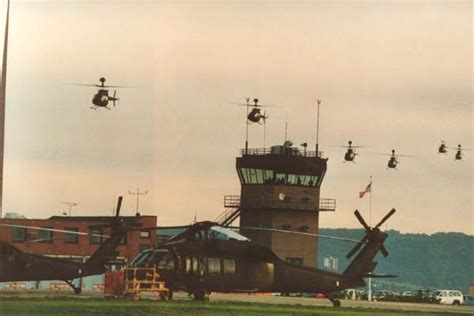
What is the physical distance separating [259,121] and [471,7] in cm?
2125

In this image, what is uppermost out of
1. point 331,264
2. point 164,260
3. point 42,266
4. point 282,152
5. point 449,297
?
point 282,152

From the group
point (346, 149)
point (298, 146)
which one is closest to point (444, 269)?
point (298, 146)

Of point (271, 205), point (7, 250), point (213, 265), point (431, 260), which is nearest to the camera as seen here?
point (213, 265)

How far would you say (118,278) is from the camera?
165 feet

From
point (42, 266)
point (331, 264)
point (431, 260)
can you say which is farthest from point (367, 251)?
point (331, 264)

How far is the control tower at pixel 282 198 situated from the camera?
7369 cm

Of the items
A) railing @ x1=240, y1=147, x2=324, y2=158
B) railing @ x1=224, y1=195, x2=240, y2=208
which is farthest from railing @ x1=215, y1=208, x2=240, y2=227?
railing @ x1=240, y1=147, x2=324, y2=158

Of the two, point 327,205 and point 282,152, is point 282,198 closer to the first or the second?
Answer: point 282,152

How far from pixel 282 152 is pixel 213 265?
28.3 m

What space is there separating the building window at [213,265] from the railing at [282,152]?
26865 mm

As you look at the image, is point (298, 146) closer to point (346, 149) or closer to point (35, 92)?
point (346, 149)

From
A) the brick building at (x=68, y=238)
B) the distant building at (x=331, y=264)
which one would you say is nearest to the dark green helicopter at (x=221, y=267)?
the brick building at (x=68, y=238)

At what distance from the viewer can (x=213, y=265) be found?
4628 centimetres

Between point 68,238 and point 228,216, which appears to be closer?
Result: point 228,216
